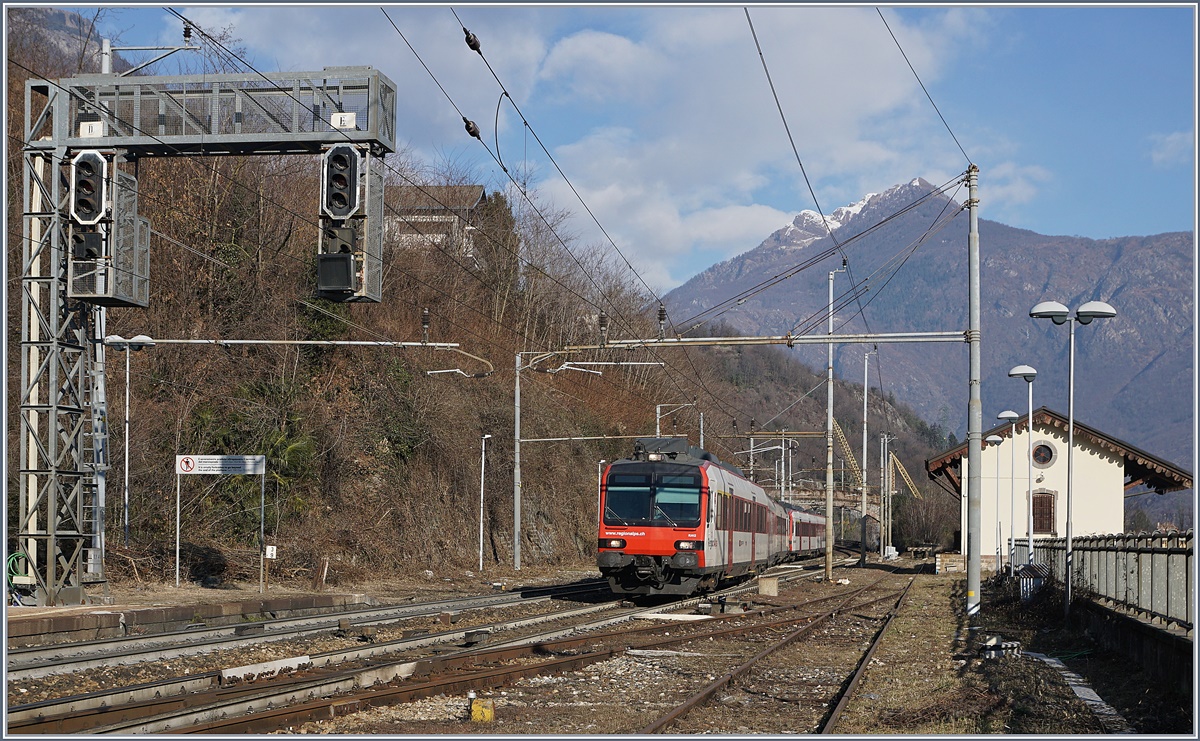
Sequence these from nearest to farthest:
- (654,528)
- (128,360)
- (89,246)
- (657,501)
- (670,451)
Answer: (89,246) → (654,528) → (657,501) → (128,360) → (670,451)

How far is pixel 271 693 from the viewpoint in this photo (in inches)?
422

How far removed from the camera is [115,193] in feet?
60.8

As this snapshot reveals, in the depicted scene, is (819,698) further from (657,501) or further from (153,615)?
(657,501)

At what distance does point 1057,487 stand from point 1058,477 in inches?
16.8

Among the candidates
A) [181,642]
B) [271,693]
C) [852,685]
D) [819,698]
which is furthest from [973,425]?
[271,693]

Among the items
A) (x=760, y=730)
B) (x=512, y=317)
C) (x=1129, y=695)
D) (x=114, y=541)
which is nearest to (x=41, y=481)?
(x=114, y=541)

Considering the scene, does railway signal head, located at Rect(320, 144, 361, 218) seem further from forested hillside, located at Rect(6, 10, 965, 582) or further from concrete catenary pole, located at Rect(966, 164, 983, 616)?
concrete catenary pole, located at Rect(966, 164, 983, 616)

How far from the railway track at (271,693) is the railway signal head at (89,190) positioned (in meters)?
7.86

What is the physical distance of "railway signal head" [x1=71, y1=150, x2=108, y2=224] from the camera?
17.3 meters

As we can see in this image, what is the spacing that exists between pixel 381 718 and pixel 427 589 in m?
19.9

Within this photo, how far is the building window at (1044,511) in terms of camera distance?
162 feet

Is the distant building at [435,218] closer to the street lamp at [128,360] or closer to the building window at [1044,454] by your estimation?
the street lamp at [128,360]

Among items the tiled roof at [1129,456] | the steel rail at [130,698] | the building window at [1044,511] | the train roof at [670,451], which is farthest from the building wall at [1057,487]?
the steel rail at [130,698]

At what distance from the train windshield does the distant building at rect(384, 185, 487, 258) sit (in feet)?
84.6
